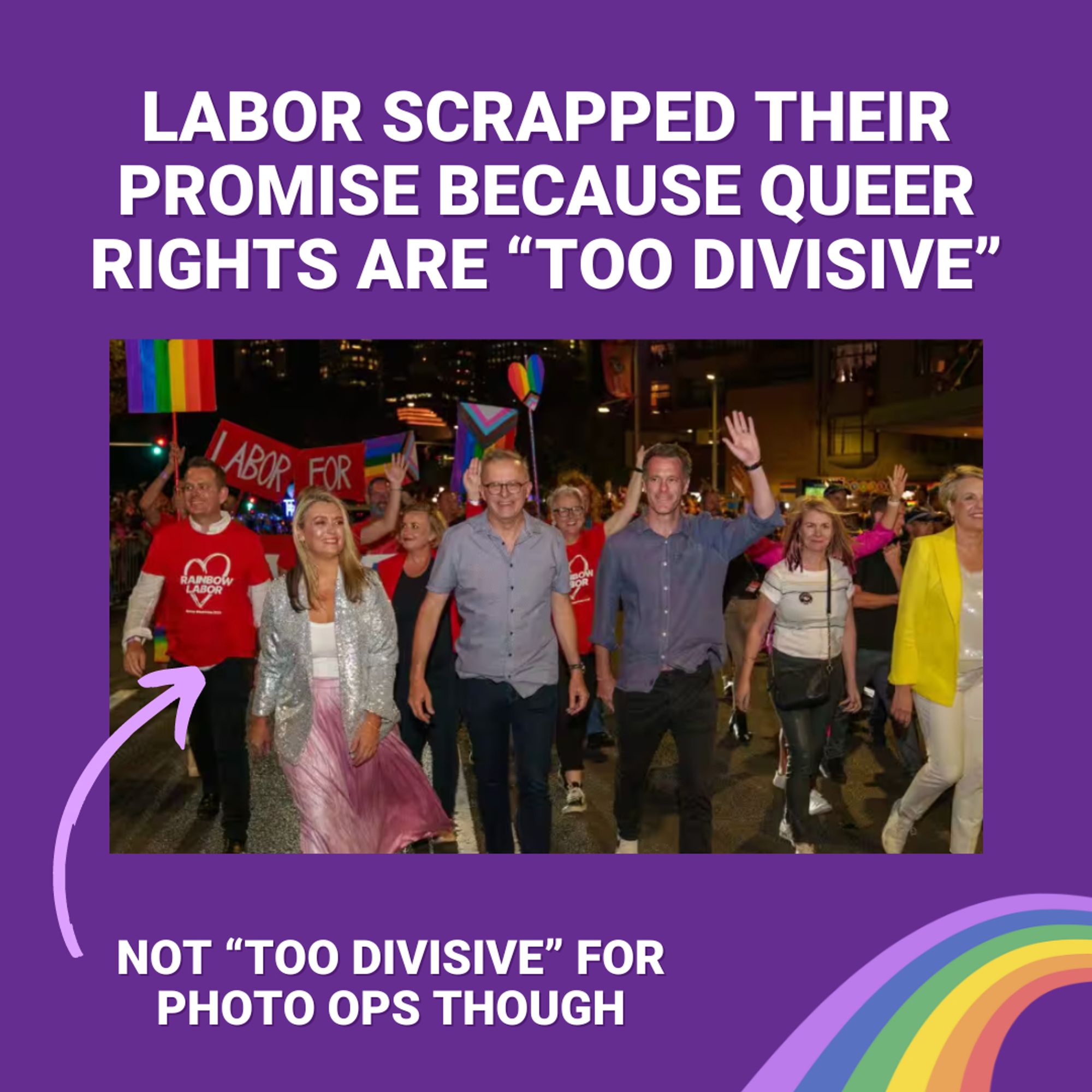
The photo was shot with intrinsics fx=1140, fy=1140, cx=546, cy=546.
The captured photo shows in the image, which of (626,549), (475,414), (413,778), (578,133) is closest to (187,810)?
(413,778)

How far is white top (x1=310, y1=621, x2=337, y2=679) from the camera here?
16.5ft

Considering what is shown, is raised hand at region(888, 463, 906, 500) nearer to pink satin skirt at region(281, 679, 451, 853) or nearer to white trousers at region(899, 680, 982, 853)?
white trousers at region(899, 680, 982, 853)

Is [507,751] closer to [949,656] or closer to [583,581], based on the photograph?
[583,581]

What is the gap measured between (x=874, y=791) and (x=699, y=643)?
267 cm

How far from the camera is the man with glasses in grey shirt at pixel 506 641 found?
529 centimetres

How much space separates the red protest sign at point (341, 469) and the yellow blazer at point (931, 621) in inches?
232

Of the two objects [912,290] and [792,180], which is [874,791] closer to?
[912,290]

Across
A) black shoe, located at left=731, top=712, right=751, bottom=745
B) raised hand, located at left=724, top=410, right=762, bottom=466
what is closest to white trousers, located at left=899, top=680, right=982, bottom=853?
raised hand, located at left=724, top=410, right=762, bottom=466

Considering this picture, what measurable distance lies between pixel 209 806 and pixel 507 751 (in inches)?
92.8

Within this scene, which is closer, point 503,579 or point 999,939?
point 999,939

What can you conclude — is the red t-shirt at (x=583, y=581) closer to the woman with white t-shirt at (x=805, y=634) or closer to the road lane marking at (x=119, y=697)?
the woman with white t-shirt at (x=805, y=634)

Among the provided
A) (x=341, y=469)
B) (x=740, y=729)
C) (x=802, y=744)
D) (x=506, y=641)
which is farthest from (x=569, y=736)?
(x=341, y=469)

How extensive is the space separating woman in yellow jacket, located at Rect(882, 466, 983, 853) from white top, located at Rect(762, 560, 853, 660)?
422 millimetres

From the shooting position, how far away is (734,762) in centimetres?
802
